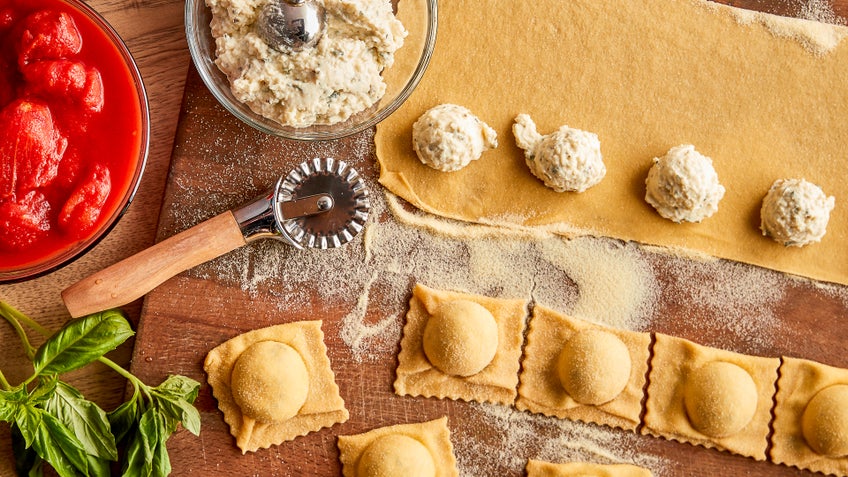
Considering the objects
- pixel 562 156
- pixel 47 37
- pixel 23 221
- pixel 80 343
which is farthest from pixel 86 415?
pixel 562 156

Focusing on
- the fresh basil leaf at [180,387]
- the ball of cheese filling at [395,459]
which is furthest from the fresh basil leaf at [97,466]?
the ball of cheese filling at [395,459]

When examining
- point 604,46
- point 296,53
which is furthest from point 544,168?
point 296,53

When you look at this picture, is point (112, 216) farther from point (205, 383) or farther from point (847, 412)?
point (847, 412)

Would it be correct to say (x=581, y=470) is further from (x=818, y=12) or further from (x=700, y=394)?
(x=818, y=12)

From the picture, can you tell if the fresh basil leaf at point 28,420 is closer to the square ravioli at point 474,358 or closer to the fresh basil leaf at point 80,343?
the fresh basil leaf at point 80,343

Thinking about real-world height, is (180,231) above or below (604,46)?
below

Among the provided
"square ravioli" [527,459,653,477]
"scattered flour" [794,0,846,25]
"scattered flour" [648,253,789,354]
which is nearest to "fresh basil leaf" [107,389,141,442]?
"square ravioli" [527,459,653,477]
